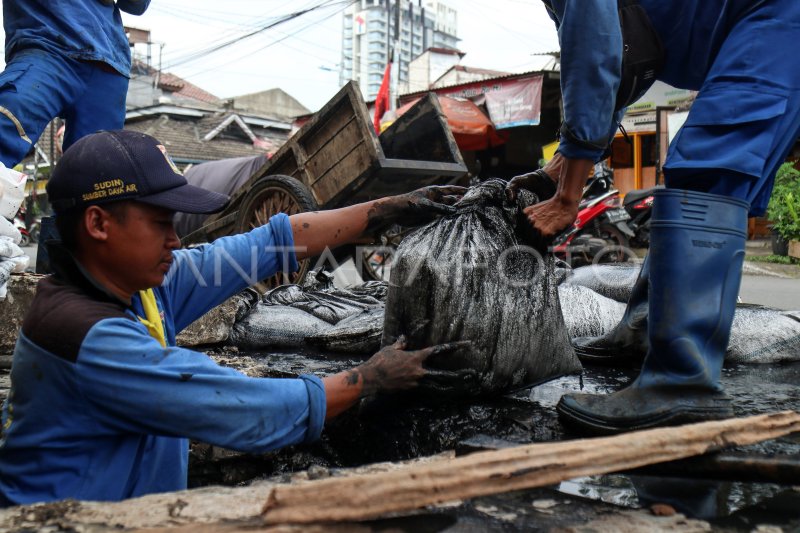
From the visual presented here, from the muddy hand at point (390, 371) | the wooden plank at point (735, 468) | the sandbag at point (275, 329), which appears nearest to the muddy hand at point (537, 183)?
the muddy hand at point (390, 371)

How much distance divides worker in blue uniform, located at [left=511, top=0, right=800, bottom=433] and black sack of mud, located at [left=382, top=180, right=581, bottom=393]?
9.6 inches

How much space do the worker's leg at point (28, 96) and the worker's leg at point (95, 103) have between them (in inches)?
3.9

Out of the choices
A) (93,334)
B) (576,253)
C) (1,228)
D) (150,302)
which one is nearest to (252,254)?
(150,302)

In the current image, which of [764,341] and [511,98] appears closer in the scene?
[764,341]

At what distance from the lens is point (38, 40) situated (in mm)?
2777

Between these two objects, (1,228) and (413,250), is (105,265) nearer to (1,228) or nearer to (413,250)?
(413,250)

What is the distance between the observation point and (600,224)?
9219 millimetres

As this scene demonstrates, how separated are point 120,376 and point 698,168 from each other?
142cm

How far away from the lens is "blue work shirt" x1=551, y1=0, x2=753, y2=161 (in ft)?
5.71

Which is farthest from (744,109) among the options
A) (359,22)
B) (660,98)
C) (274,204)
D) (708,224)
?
(359,22)

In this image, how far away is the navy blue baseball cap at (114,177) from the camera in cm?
130

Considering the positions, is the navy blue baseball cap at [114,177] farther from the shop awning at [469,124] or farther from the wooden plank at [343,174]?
the shop awning at [469,124]

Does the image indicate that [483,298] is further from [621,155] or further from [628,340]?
[621,155]

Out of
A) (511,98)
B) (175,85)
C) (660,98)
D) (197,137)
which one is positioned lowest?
(511,98)
